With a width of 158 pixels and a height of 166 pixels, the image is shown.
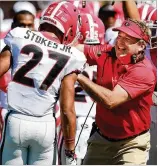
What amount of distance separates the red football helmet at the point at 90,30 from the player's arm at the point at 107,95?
1.82 m

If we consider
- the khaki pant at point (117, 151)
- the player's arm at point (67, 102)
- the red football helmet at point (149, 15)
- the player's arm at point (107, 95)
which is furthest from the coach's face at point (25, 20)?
the player's arm at point (67, 102)

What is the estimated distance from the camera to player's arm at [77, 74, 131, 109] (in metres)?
5.07

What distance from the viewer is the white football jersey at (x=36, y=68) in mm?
4879

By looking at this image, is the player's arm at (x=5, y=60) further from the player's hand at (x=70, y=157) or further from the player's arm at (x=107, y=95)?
the player's hand at (x=70, y=157)

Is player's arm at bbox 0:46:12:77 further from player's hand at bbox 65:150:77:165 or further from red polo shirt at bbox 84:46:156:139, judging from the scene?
red polo shirt at bbox 84:46:156:139

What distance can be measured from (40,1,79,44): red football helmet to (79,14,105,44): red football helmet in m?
1.60

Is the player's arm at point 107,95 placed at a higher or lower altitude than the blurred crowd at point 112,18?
lower

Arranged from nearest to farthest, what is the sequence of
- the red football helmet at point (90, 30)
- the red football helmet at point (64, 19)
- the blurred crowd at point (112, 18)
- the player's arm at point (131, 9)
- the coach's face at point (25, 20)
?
the red football helmet at point (64, 19) < the player's arm at point (131, 9) < the blurred crowd at point (112, 18) < the red football helmet at point (90, 30) < the coach's face at point (25, 20)

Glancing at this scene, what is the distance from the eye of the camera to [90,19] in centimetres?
726

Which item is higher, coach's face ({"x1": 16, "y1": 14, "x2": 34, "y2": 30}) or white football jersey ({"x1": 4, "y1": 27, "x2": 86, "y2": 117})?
coach's face ({"x1": 16, "y1": 14, "x2": 34, "y2": 30})

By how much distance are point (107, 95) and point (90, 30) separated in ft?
6.98

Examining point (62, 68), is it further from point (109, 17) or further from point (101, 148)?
point (109, 17)

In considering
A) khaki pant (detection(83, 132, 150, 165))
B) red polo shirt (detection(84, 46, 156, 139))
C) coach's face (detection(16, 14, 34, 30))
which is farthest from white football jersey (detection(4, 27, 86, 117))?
coach's face (detection(16, 14, 34, 30))

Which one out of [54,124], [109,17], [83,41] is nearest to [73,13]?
[54,124]
